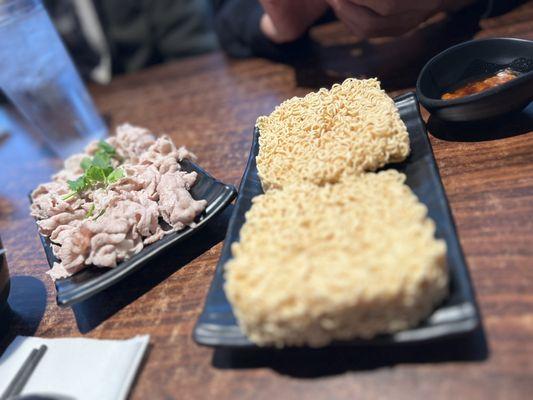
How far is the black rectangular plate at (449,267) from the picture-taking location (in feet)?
3.60

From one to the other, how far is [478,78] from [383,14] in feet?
2.35

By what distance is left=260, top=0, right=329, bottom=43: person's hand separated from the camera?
2945 millimetres

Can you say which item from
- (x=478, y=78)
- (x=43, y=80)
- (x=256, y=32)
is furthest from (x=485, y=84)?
(x=43, y=80)

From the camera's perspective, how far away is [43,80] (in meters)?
2.95

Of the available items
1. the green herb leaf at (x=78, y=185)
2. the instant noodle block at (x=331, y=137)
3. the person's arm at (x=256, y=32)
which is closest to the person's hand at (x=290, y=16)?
the person's arm at (x=256, y=32)

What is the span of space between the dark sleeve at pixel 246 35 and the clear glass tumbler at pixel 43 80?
1381 millimetres

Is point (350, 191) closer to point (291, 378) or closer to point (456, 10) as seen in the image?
point (291, 378)

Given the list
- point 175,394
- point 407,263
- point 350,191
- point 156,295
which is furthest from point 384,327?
point 156,295

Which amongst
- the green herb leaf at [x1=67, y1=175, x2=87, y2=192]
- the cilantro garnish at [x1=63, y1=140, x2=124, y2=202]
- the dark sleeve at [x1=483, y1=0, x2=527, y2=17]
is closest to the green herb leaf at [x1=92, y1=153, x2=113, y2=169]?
the cilantro garnish at [x1=63, y1=140, x2=124, y2=202]

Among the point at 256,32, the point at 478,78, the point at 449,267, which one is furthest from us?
the point at 256,32

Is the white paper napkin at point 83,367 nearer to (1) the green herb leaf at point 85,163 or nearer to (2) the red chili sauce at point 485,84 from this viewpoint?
(1) the green herb leaf at point 85,163

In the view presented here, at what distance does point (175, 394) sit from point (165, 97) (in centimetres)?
281

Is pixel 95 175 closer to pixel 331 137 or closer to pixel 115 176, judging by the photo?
pixel 115 176

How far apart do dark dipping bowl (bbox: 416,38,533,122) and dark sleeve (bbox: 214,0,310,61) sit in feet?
4.89
